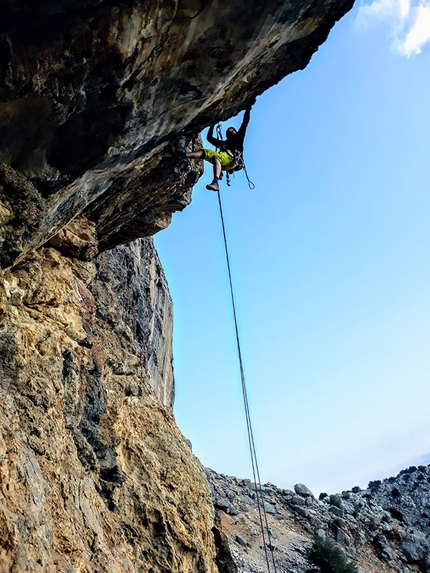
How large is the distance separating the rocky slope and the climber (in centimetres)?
1744

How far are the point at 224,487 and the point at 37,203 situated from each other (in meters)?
27.1

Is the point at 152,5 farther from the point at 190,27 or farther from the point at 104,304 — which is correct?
the point at 104,304

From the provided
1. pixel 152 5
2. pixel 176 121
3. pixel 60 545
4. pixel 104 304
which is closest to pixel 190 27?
pixel 152 5

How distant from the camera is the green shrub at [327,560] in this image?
22.4m

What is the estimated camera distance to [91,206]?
9219 millimetres

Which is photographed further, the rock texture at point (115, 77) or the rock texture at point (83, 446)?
the rock texture at point (83, 446)

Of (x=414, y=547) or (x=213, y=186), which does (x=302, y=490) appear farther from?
(x=213, y=186)

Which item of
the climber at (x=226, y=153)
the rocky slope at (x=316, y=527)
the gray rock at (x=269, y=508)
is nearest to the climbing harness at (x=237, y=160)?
the climber at (x=226, y=153)

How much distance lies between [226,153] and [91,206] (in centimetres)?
341

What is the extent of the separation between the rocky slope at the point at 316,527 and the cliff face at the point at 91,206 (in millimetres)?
13461

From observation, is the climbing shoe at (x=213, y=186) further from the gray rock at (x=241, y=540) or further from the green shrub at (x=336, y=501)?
the green shrub at (x=336, y=501)

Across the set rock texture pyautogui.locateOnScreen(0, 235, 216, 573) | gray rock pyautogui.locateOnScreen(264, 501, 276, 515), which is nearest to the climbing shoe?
rock texture pyautogui.locateOnScreen(0, 235, 216, 573)

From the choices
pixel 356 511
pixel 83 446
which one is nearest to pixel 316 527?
pixel 356 511

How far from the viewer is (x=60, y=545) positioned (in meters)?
5.62
